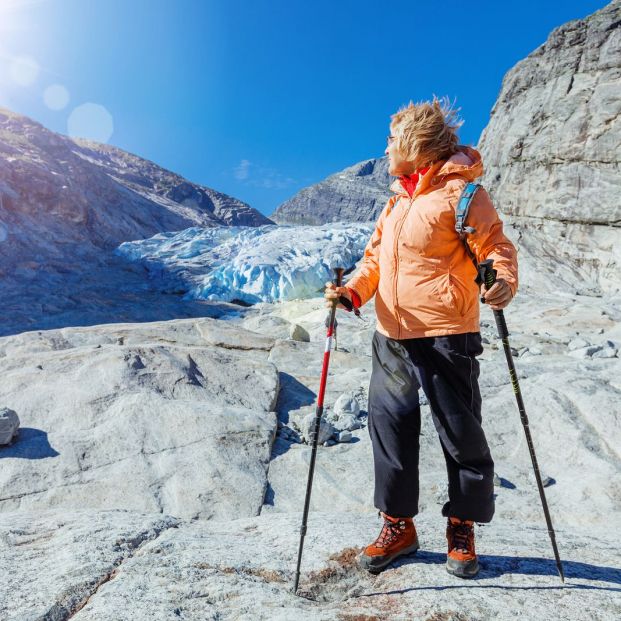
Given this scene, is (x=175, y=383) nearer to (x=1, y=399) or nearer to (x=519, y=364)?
(x=1, y=399)

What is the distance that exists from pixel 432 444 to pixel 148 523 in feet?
12.3

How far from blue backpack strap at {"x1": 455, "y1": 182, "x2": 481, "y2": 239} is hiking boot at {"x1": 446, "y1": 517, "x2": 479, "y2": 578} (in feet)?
5.17

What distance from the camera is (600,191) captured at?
2559cm

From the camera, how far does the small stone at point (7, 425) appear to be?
4898 millimetres

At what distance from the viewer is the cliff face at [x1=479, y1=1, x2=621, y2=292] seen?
25.0 m

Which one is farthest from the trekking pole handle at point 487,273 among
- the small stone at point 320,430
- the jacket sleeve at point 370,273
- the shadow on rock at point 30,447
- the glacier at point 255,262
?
the glacier at point 255,262

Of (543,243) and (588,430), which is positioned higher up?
(543,243)

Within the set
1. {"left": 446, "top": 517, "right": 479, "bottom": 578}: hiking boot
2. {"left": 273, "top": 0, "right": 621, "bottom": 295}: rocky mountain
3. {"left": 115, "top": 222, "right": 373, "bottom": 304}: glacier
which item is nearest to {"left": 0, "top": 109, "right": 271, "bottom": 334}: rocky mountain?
{"left": 115, "top": 222, "right": 373, "bottom": 304}: glacier

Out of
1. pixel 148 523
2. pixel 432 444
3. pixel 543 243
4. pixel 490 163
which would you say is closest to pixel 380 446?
pixel 148 523

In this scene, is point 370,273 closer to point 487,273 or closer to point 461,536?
point 487,273

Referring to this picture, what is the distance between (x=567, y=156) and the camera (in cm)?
2733

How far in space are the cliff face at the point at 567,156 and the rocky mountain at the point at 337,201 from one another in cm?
5876

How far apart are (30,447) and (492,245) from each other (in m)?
4.89

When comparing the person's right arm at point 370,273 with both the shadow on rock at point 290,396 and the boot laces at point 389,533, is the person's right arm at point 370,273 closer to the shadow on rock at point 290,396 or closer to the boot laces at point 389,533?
the boot laces at point 389,533
